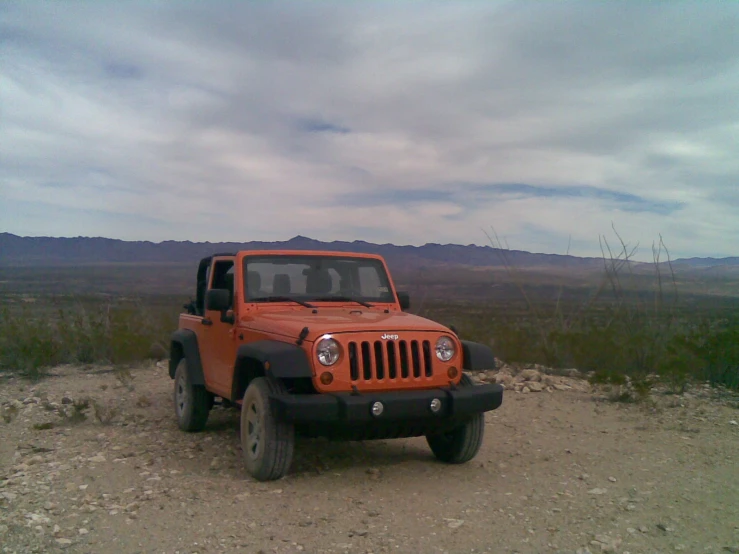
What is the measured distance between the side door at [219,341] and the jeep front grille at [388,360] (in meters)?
1.60

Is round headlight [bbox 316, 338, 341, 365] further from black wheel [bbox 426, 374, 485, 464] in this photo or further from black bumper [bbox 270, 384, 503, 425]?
black wheel [bbox 426, 374, 485, 464]

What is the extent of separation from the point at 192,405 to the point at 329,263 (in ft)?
7.16

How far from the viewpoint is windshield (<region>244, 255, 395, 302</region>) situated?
6922 millimetres

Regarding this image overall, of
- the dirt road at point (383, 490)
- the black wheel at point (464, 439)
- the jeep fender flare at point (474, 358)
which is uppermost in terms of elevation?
the jeep fender flare at point (474, 358)

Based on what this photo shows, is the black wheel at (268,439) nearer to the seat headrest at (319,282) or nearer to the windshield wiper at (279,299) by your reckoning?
the windshield wiper at (279,299)

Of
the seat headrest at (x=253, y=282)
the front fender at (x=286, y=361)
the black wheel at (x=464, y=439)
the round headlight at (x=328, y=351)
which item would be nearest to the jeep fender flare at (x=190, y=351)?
the seat headrest at (x=253, y=282)

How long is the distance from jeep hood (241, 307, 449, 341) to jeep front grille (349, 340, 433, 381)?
0.13 meters

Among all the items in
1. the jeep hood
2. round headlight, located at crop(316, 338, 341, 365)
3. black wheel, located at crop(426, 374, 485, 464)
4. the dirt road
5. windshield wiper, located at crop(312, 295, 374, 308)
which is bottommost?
the dirt road

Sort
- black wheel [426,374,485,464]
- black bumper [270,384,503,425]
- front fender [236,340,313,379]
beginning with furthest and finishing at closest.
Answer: black wheel [426,374,485,464] < front fender [236,340,313,379] < black bumper [270,384,503,425]

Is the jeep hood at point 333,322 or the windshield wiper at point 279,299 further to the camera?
the windshield wiper at point 279,299

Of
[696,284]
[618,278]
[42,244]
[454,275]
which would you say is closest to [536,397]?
[618,278]

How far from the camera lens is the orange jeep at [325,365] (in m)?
5.33

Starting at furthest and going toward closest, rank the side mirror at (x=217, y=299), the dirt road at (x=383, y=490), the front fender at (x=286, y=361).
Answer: the side mirror at (x=217, y=299) < the front fender at (x=286, y=361) < the dirt road at (x=383, y=490)

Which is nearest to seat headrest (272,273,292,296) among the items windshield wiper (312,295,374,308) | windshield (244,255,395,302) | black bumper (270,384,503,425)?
windshield (244,255,395,302)
